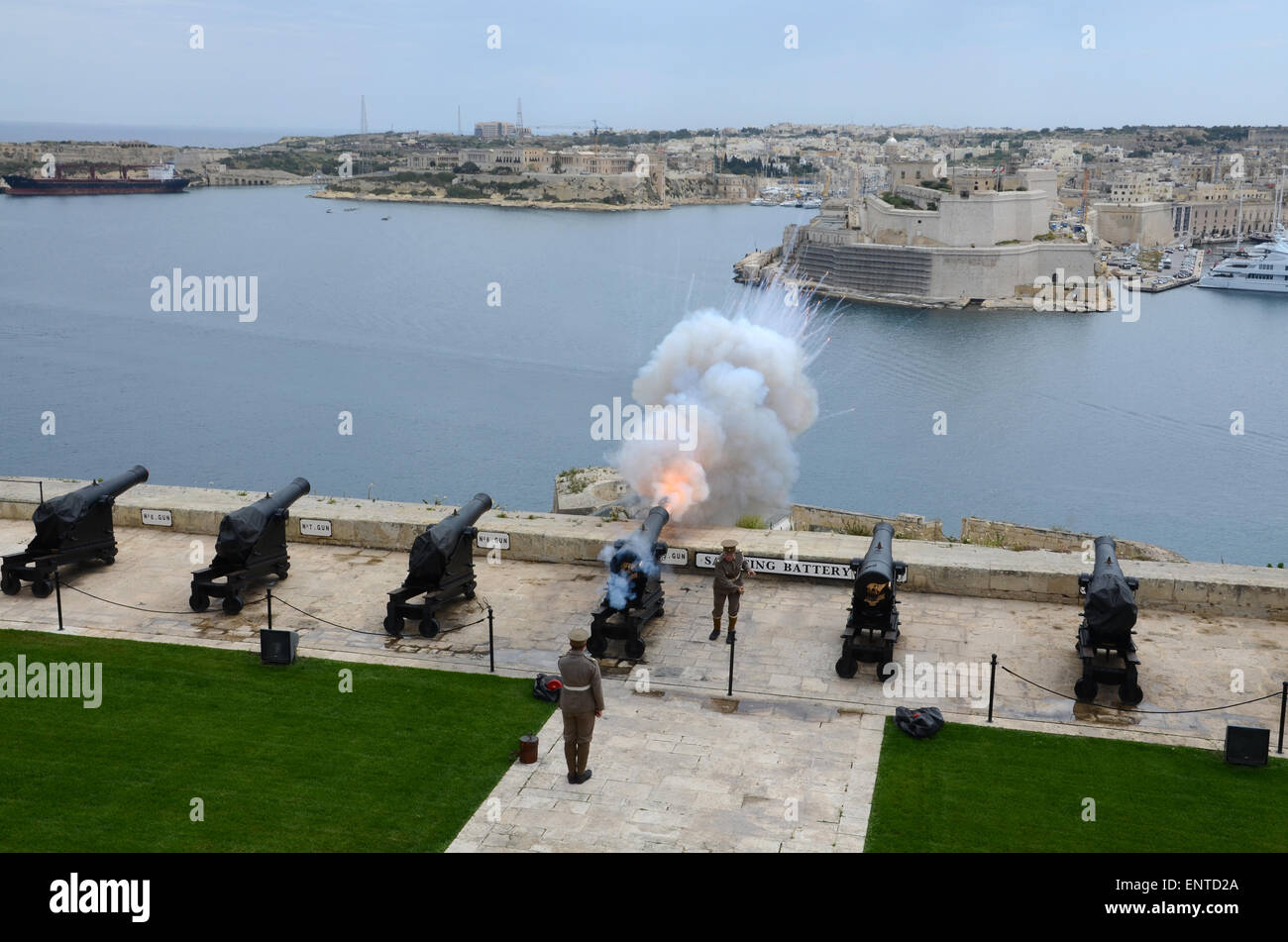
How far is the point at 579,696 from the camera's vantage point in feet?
28.1

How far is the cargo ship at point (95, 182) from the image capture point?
167375 mm

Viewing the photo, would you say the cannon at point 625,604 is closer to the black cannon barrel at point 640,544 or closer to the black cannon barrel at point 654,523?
the black cannon barrel at point 640,544

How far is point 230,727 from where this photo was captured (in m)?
9.67

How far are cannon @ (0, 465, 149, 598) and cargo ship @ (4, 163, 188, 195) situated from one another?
174518 millimetres

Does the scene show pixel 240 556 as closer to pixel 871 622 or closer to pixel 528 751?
pixel 528 751

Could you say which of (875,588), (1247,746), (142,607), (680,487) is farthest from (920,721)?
(142,607)

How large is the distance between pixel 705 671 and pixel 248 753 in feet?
13.0

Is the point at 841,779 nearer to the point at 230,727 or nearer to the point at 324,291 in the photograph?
the point at 230,727

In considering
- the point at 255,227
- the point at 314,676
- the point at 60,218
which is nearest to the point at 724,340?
the point at 314,676

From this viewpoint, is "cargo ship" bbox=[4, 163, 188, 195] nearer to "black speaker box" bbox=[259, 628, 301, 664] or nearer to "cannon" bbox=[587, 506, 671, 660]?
"black speaker box" bbox=[259, 628, 301, 664]

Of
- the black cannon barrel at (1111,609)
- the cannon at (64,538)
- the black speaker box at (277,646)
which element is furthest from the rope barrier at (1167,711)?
the cannon at (64,538)

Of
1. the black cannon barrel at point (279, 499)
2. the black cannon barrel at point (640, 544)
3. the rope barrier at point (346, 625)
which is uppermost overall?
the black cannon barrel at point (279, 499)

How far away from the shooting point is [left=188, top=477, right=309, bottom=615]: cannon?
12.5 m

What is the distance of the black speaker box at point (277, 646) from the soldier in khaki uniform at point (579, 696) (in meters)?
3.39
